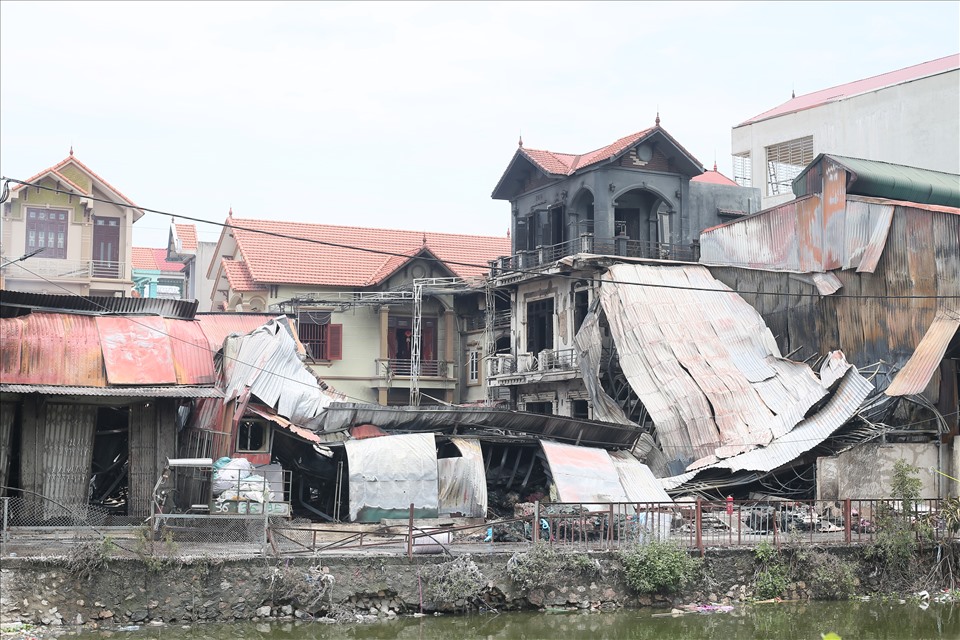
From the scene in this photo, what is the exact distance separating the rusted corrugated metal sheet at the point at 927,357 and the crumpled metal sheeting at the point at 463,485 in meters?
9.73

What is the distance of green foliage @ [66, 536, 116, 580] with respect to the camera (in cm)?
1906

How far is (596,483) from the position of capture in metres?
26.8

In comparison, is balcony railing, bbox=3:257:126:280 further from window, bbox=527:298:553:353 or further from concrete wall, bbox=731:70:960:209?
concrete wall, bbox=731:70:960:209

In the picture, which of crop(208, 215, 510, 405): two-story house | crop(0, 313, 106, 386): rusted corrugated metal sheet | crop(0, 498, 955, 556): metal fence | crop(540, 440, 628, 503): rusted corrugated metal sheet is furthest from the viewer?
crop(208, 215, 510, 405): two-story house

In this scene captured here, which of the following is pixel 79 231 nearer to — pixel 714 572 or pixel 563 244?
pixel 563 244

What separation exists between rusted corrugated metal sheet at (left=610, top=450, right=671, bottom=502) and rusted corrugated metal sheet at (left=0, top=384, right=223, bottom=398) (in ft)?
32.2

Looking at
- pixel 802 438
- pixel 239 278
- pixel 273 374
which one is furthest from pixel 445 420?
pixel 239 278

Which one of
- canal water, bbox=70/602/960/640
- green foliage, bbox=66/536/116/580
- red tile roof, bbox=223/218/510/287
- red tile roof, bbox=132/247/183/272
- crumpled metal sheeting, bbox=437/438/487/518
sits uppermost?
red tile roof, bbox=132/247/183/272

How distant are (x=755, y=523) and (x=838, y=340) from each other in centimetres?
853

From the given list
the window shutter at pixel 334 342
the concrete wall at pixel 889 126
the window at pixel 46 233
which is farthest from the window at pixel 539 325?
the window at pixel 46 233

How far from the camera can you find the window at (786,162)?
4628 cm

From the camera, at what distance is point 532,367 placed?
38781 mm

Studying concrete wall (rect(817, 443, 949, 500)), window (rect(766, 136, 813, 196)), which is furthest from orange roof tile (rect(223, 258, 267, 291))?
concrete wall (rect(817, 443, 949, 500))

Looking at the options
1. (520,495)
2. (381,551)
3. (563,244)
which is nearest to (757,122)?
(563,244)
